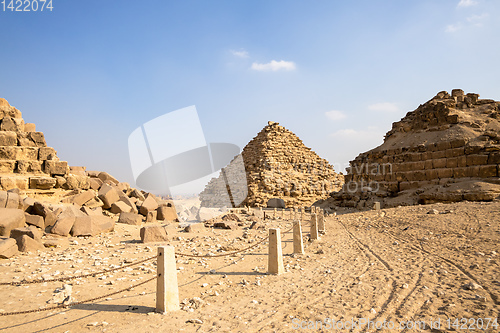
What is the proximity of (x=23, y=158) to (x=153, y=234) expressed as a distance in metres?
7.33

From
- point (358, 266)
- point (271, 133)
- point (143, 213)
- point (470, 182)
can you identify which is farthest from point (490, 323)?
point (271, 133)

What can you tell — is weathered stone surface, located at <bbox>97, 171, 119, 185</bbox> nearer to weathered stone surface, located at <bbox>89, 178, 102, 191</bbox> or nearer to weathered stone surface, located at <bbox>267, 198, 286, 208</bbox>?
weathered stone surface, located at <bbox>89, 178, 102, 191</bbox>

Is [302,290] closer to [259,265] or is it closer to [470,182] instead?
[259,265]

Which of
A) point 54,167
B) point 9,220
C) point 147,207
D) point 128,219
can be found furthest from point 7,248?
point 147,207

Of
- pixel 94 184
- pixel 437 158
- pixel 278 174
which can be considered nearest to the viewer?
pixel 94 184

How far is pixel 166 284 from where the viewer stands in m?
3.66

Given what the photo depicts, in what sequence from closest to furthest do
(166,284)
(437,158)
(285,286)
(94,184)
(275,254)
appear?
1. (166,284)
2. (285,286)
3. (275,254)
4. (94,184)
5. (437,158)

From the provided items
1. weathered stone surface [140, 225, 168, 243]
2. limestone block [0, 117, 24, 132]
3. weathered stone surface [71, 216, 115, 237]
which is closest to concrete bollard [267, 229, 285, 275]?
weathered stone surface [140, 225, 168, 243]

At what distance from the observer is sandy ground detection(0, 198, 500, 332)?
11.2 ft

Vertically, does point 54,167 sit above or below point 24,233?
above

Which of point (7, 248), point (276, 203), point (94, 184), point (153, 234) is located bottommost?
point (276, 203)

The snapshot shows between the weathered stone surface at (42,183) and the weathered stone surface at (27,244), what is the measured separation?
502cm

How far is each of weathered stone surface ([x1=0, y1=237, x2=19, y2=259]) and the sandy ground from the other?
207 mm

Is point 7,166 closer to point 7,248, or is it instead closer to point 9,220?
point 9,220
